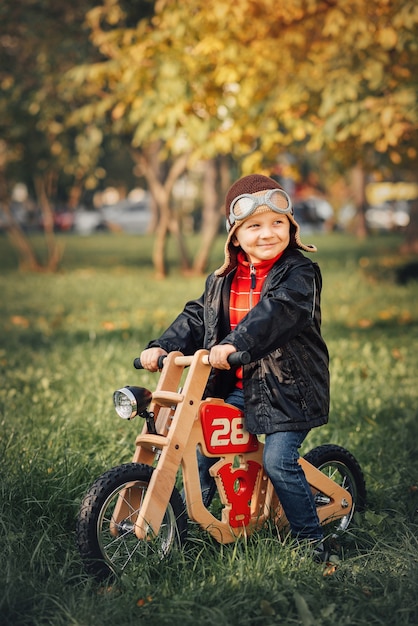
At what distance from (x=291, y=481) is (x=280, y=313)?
26.2 inches

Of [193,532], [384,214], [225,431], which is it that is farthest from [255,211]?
[384,214]

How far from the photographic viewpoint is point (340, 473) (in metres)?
4.00

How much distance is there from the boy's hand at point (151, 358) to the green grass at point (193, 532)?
718 millimetres

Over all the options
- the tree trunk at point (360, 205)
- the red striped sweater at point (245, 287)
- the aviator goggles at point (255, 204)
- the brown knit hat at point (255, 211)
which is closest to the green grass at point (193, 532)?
the red striped sweater at point (245, 287)

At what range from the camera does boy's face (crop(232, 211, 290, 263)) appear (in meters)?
3.46

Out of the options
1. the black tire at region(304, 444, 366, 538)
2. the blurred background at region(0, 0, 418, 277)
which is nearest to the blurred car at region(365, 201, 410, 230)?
the blurred background at region(0, 0, 418, 277)

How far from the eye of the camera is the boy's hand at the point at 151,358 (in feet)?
11.5

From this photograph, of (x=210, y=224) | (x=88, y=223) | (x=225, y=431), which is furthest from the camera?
(x=88, y=223)

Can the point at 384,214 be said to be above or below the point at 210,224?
below

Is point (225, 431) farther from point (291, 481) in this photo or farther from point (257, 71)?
point (257, 71)

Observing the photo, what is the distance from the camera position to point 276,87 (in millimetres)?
8852

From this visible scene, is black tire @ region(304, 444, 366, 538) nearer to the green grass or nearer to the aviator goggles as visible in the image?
the green grass

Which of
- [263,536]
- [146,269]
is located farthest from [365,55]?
[146,269]

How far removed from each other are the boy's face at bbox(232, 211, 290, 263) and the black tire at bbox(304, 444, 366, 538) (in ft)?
3.07
